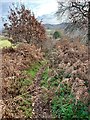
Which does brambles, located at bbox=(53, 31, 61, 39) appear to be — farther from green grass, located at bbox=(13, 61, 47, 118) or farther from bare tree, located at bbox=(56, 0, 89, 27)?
green grass, located at bbox=(13, 61, 47, 118)

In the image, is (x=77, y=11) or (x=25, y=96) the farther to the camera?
(x=77, y=11)

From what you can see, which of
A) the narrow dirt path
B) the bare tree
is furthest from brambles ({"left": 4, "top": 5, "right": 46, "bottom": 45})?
the narrow dirt path

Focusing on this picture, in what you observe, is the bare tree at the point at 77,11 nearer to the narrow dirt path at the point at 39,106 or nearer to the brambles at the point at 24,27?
the brambles at the point at 24,27

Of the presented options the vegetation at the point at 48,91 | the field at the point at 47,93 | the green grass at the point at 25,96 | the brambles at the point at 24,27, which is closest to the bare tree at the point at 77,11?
the vegetation at the point at 48,91

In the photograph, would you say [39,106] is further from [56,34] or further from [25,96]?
[56,34]

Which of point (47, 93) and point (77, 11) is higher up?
point (77, 11)

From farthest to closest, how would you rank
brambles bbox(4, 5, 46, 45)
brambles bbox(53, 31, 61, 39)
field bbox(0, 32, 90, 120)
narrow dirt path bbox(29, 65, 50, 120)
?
1. brambles bbox(4, 5, 46, 45)
2. brambles bbox(53, 31, 61, 39)
3. narrow dirt path bbox(29, 65, 50, 120)
4. field bbox(0, 32, 90, 120)

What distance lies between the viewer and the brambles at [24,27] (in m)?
16.8

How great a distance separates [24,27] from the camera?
55.2 feet

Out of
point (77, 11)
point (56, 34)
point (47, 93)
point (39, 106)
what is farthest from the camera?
point (56, 34)

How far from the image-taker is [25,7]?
55.7ft

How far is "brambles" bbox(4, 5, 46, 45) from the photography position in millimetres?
16844

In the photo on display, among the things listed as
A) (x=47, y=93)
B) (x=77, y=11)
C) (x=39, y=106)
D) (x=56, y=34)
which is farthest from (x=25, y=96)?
(x=56, y=34)

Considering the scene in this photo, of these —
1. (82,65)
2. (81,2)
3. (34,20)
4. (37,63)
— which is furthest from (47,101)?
(34,20)
